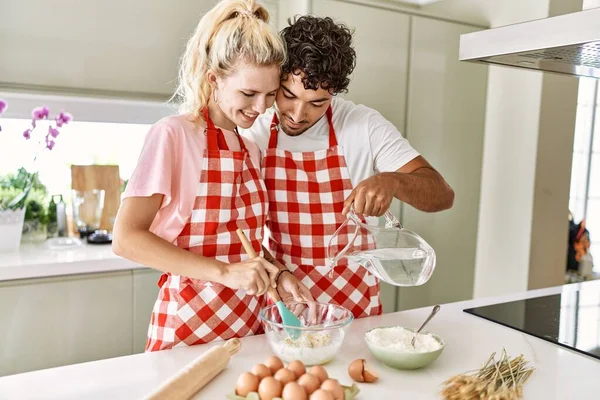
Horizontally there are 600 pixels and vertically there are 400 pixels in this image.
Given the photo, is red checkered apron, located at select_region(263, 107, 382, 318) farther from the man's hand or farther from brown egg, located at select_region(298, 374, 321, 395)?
brown egg, located at select_region(298, 374, 321, 395)

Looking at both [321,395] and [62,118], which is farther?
[62,118]

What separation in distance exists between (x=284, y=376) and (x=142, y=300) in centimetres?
128

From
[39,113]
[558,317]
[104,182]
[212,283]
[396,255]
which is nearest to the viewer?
[396,255]

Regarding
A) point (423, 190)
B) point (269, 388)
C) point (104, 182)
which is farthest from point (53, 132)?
point (269, 388)

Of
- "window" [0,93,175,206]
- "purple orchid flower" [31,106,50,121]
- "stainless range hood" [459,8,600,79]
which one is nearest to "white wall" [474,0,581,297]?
"stainless range hood" [459,8,600,79]

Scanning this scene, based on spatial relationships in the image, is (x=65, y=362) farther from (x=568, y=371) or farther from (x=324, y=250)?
(x=568, y=371)

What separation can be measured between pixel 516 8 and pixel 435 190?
58.7 inches

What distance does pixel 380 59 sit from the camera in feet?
7.58

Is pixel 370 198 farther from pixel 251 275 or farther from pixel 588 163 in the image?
pixel 588 163

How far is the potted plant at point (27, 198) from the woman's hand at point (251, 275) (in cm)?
128

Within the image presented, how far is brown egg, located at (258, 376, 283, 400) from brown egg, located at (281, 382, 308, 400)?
0.04ft

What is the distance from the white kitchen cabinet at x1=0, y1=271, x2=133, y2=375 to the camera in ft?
5.81

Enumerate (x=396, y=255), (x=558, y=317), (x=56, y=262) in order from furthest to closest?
(x=56, y=262), (x=558, y=317), (x=396, y=255)

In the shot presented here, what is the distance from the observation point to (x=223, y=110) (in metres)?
1.25
